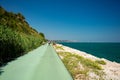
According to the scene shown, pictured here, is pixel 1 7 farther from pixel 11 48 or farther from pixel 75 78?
pixel 75 78

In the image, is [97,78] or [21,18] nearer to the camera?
[97,78]

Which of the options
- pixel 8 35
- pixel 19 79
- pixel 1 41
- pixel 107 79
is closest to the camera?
pixel 19 79

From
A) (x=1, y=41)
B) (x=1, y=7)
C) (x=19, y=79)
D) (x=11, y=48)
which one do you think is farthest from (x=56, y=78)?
(x=1, y=7)

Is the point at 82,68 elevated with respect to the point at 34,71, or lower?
lower

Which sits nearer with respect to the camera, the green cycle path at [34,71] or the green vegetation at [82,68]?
the green cycle path at [34,71]

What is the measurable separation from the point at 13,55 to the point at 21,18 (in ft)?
242

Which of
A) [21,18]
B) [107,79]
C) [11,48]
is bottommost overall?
[107,79]

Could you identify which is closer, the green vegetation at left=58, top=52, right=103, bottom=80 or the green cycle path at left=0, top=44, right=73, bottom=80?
the green cycle path at left=0, top=44, right=73, bottom=80

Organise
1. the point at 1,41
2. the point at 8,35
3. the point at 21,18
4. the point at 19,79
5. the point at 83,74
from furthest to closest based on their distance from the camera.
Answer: the point at 21,18 < the point at 8,35 < the point at 1,41 < the point at 83,74 < the point at 19,79

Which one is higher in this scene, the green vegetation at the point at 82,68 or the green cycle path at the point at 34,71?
the green cycle path at the point at 34,71

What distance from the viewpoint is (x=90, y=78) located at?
885 centimetres

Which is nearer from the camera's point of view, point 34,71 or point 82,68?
point 34,71

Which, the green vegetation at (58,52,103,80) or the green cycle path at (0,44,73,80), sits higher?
the green cycle path at (0,44,73,80)

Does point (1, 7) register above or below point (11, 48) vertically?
above
